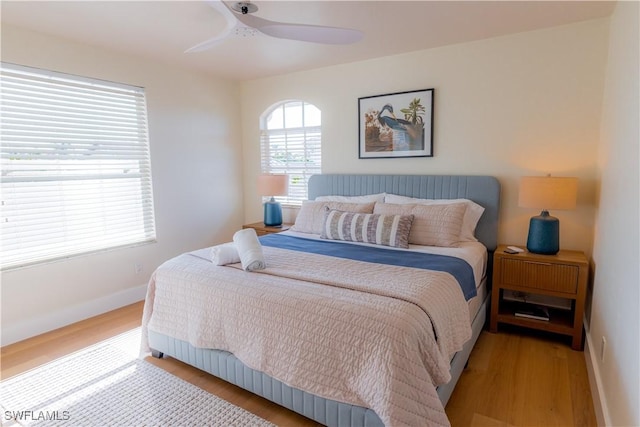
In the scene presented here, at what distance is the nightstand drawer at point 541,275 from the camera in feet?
8.25

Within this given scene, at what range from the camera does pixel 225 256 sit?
2.31 meters

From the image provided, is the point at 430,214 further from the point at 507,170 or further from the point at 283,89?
the point at 283,89

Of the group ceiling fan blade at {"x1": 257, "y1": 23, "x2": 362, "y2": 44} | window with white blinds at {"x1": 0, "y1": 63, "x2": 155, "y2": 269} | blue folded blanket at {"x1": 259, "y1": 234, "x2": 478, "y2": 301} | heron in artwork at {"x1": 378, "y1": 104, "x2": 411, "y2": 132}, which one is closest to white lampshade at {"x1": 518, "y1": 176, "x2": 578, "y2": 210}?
blue folded blanket at {"x1": 259, "y1": 234, "x2": 478, "y2": 301}

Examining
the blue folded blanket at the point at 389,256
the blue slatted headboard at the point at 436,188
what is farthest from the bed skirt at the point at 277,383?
the blue slatted headboard at the point at 436,188

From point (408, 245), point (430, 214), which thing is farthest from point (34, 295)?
point (430, 214)

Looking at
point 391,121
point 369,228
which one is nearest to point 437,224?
point 369,228

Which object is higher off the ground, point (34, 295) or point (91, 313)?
point (34, 295)

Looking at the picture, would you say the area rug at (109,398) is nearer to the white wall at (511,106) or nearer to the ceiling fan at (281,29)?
the ceiling fan at (281,29)

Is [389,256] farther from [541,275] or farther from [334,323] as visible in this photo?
[541,275]

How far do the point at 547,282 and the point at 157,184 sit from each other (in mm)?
3639

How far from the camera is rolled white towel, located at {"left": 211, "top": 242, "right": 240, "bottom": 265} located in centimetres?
229

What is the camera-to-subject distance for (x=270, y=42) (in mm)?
3027

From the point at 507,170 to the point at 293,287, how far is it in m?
2.26

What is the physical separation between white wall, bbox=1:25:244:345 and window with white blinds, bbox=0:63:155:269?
3.9 inches
